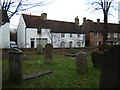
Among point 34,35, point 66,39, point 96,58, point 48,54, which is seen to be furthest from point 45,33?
point 96,58

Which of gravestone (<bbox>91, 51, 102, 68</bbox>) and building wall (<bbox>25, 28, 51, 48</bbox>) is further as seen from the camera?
building wall (<bbox>25, 28, 51, 48</bbox>)

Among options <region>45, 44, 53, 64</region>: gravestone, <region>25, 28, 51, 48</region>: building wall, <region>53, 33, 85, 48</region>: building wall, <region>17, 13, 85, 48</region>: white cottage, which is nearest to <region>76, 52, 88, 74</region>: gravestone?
<region>45, 44, 53, 64</region>: gravestone

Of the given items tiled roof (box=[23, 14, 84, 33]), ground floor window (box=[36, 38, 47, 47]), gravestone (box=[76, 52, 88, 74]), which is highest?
tiled roof (box=[23, 14, 84, 33])

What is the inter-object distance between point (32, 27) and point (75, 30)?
14913 mm

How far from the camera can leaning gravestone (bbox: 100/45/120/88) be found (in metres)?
3.92

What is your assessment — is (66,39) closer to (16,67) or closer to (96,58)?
(96,58)

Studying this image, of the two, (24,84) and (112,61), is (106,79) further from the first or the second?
(24,84)

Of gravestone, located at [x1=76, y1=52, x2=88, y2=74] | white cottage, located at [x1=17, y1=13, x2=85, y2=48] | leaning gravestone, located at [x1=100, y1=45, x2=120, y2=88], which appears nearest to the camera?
leaning gravestone, located at [x1=100, y1=45, x2=120, y2=88]

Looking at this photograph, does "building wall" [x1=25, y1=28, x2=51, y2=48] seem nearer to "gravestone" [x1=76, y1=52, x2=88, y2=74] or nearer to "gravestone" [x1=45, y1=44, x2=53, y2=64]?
"gravestone" [x1=45, y1=44, x2=53, y2=64]

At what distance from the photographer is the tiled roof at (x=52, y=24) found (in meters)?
38.7

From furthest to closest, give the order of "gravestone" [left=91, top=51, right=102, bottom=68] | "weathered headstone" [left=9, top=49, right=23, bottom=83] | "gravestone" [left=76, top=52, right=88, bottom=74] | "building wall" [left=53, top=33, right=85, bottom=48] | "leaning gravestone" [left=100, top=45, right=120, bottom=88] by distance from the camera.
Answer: "building wall" [left=53, top=33, right=85, bottom=48] → "gravestone" [left=91, top=51, right=102, bottom=68] → "gravestone" [left=76, top=52, right=88, bottom=74] → "weathered headstone" [left=9, top=49, right=23, bottom=83] → "leaning gravestone" [left=100, top=45, right=120, bottom=88]

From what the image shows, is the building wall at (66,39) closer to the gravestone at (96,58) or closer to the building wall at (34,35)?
the building wall at (34,35)

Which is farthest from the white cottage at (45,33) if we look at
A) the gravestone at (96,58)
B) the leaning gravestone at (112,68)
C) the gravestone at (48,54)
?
the leaning gravestone at (112,68)

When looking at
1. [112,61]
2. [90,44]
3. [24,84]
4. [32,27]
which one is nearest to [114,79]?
[112,61]
